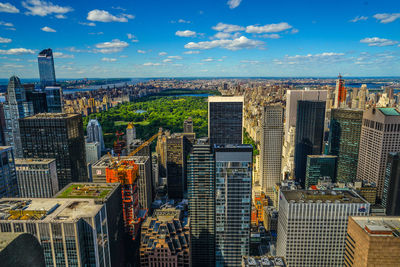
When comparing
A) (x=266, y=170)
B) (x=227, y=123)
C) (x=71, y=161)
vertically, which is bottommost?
(x=266, y=170)

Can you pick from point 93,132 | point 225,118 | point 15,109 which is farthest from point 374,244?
point 93,132

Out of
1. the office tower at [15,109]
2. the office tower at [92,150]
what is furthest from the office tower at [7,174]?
the office tower at [92,150]

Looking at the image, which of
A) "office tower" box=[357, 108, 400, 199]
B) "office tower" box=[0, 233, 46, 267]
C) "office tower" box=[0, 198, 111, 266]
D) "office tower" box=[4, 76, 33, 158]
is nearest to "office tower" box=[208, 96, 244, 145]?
"office tower" box=[357, 108, 400, 199]

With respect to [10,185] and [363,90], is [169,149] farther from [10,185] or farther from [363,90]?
[363,90]

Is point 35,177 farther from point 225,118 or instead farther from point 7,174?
point 225,118

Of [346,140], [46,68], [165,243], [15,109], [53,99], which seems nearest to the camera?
[165,243]

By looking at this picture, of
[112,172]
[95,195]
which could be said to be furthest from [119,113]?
[95,195]
